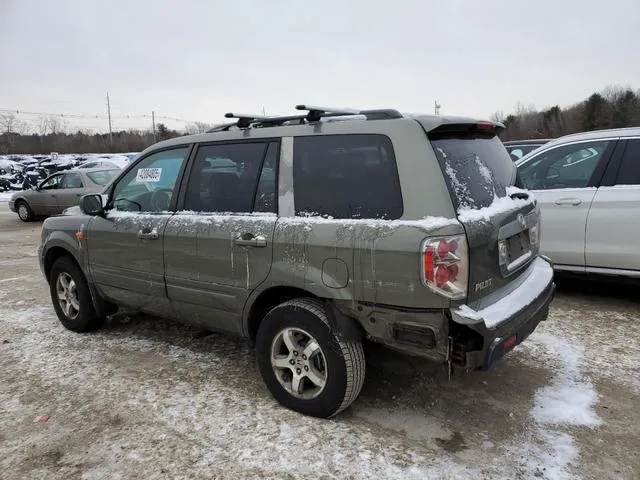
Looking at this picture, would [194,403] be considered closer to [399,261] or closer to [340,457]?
[340,457]

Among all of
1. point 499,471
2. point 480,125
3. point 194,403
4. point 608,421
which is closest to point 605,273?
point 608,421

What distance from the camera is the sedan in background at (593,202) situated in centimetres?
500

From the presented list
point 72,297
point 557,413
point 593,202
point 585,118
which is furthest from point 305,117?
point 585,118

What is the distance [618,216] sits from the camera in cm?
502

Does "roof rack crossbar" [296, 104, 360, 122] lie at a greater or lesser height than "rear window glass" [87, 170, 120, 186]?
greater

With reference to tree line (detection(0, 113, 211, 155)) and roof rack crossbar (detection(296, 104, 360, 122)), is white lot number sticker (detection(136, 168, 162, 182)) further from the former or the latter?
tree line (detection(0, 113, 211, 155))

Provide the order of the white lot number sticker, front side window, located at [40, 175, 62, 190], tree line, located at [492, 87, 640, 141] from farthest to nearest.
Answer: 1. tree line, located at [492, 87, 640, 141]
2. front side window, located at [40, 175, 62, 190]
3. the white lot number sticker

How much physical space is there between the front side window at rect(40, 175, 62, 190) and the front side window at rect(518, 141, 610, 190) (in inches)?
512

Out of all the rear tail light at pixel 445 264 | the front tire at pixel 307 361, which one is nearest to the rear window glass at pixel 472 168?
the rear tail light at pixel 445 264

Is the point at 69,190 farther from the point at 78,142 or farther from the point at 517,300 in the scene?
the point at 78,142

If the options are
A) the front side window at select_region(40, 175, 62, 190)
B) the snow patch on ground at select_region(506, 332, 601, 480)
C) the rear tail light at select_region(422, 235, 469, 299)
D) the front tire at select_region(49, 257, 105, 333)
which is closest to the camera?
the rear tail light at select_region(422, 235, 469, 299)

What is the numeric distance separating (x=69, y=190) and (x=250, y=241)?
496 inches

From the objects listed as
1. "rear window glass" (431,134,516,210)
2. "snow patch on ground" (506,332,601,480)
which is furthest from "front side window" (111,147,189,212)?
"snow patch on ground" (506,332,601,480)

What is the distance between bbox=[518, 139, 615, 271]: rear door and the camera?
5.25m
